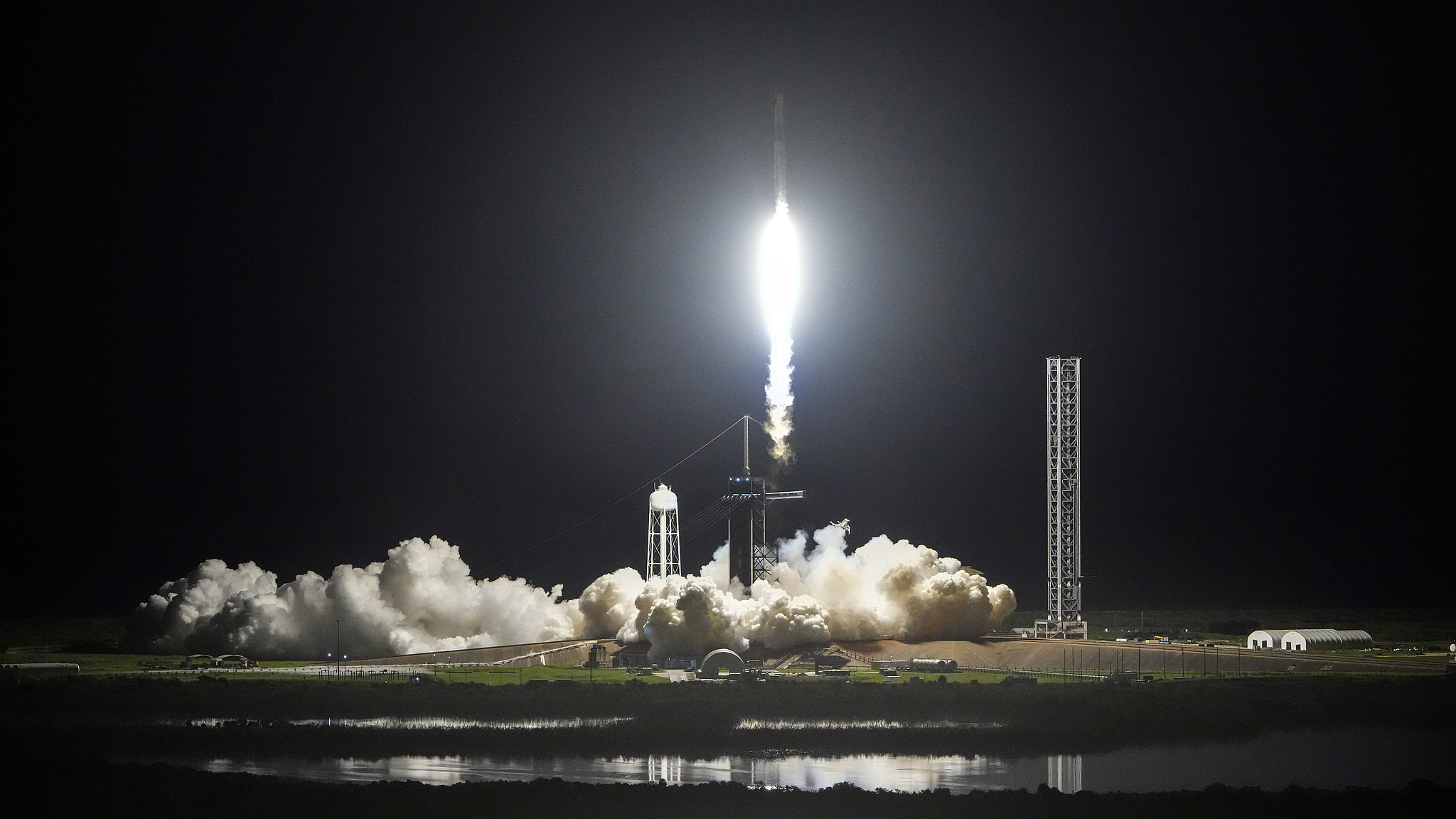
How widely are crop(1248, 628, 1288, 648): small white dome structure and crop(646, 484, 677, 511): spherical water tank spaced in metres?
26.8

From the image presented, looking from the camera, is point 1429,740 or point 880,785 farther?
point 1429,740

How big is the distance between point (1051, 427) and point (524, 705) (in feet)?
97.3

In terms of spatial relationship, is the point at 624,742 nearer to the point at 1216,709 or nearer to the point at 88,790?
the point at 88,790

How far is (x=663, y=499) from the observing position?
7562 cm

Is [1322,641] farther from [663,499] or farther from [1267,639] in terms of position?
[663,499]

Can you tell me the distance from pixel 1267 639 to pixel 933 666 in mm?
16388

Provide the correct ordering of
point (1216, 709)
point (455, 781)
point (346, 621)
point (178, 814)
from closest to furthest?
point (178, 814) < point (455, 781) < point (1216, 709) < point (346, 621)

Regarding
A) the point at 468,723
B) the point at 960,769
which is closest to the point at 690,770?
the point at 960,769

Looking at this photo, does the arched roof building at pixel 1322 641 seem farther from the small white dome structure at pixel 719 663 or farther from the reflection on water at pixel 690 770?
the reflection on water at pixel 690 770

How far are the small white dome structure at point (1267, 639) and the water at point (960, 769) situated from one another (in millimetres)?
17669

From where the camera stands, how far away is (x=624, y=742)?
49344 millimetres

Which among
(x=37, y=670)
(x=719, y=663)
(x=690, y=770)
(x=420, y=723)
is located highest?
(x=719, y=663)

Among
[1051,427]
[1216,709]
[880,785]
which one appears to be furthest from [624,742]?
[1051,427]

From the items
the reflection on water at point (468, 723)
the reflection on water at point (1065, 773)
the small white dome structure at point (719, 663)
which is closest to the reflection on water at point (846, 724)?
the reflection on water at point (1065, 773)
